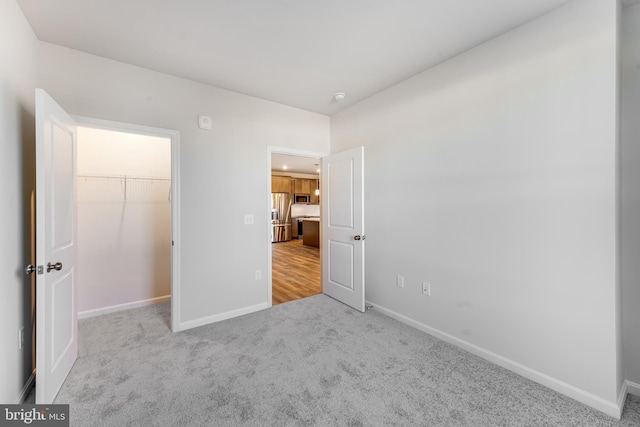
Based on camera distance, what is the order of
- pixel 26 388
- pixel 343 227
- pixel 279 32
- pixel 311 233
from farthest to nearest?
pixel 311 233 → pixel 343 227 → pixel 279 32 → pixel 26 388

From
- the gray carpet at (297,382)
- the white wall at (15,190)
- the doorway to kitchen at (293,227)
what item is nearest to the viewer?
the white wall at (15,190)

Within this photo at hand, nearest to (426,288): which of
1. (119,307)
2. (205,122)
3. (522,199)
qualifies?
(522,199)

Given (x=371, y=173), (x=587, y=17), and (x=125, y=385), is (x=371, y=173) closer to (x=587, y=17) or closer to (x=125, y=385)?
(x=587, y=17)

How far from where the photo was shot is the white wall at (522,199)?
1630mm

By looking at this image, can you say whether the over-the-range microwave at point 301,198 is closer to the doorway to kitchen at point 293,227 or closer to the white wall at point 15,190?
the doorway to kitchen at point 293,227

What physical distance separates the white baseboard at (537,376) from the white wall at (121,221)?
336 cm

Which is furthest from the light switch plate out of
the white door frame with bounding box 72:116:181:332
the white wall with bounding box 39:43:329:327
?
the white door frame with bounding box 72:116:181:332

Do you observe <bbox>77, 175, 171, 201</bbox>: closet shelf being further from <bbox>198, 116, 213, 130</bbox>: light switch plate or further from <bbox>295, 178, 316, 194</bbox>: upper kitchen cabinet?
<bbox>295, 178, 316, 194</bbox>: upper kitchen cabinet

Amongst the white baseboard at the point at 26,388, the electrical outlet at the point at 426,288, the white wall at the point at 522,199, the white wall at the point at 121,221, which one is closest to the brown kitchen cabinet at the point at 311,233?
the white wall at the point at 121,221

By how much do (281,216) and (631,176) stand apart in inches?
325

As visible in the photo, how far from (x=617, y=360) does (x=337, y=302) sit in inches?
95.9

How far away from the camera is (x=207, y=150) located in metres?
2.82

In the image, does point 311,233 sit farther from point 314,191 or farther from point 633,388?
point 633,388

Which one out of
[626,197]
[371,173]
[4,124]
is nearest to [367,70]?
[371,173]
